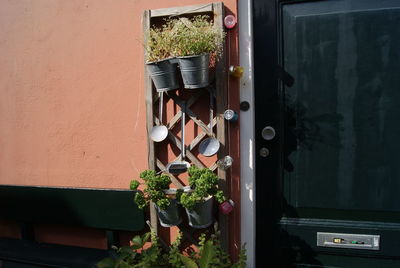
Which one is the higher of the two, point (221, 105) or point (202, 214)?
point (221, 105)

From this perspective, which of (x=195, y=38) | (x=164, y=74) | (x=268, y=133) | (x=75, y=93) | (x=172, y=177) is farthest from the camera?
(x=75, y=93)

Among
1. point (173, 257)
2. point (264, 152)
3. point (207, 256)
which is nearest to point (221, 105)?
point (264, 152)

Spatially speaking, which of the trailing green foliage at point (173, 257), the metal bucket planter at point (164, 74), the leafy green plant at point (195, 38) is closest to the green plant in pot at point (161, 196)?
the trailing green foliage at point (173, 257)

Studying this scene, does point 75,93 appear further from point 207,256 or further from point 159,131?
point 207,256

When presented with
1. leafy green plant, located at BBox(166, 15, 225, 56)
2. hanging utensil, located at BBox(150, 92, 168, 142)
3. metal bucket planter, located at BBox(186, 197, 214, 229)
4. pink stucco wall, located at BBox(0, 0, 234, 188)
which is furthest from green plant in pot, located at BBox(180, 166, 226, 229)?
leafy green plant, located at BBox(166, 15, 225, 56)

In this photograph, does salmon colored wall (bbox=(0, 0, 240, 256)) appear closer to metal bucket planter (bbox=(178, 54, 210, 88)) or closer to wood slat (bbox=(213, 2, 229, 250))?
wood slat (bbox=(213, 2, 229, 250))

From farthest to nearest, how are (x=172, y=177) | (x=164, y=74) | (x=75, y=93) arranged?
(x=75, y=93), (x=172, y=177), (x=164, y=74)

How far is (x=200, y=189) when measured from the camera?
5.88 ft

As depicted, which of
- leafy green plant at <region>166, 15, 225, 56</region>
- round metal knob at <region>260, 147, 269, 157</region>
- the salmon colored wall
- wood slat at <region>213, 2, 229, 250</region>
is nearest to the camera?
leafy green plant at <region>166, 15, 225, 56</region>

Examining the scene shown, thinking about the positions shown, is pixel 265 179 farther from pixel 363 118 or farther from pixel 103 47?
pixel 103 47

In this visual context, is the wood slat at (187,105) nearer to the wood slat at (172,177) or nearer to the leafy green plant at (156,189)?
the wood slat at (172,177)

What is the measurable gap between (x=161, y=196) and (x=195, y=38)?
106 centimetres

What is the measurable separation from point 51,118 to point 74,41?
0.70m

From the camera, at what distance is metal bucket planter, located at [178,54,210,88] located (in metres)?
1.80
